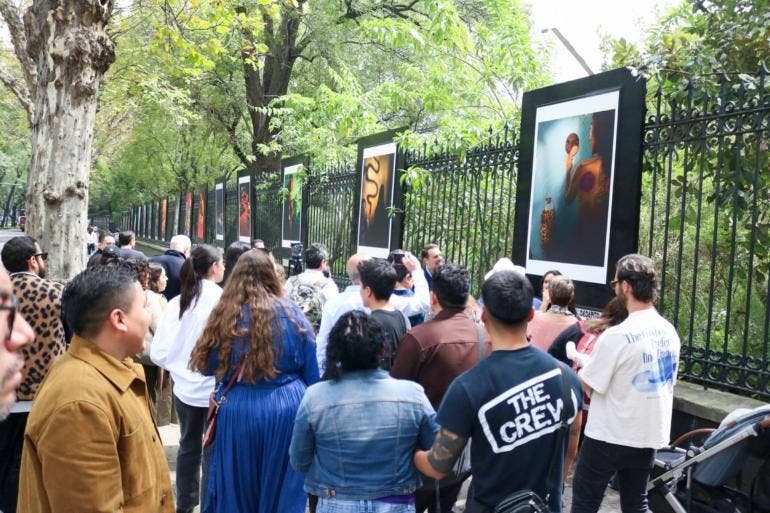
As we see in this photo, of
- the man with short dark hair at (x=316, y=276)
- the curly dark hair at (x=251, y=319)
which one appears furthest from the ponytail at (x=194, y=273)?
the man with short dark hair at (x=316, y=276)

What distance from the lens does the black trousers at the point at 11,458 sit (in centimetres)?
415

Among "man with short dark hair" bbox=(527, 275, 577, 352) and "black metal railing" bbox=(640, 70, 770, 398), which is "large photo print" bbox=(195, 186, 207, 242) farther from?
"man with short dark hair" bbox=(527, 275, 577, 352)

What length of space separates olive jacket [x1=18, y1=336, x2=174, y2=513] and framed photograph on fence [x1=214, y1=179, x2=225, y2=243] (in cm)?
1741

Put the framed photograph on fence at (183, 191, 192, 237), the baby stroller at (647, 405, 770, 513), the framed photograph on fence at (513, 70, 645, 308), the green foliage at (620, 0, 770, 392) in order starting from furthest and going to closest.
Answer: the framed photograph on fence at (183, 191, 192, 237)
the framed photograph on fence at (513, 70, 645, 308)
the green foliage at (620, 0, 770, 392)
the baby stroller at (647, 405, 770, 513)

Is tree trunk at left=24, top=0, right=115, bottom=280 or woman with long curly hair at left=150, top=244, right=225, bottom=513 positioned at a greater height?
tree trunk at left=24, top=0, right=115, bottom=280

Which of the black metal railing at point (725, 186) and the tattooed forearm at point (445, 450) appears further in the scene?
the black metal railing at point (725, 186)

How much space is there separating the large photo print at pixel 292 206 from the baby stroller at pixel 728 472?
10227mm

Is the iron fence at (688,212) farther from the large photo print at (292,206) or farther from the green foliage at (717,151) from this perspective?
the large photo print at (292,206)

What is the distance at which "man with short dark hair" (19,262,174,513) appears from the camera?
2.21m

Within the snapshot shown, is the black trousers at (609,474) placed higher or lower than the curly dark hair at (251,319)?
lower

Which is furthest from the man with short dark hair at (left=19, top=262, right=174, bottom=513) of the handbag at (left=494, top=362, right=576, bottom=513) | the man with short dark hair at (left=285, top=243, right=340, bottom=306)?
the man with short dark hair at (left=285, top=243, right=340, bottom=306)

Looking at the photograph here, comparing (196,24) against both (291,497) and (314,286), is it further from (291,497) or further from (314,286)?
(291,497)

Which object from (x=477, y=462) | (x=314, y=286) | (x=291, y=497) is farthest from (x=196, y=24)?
(x=477, y=462)

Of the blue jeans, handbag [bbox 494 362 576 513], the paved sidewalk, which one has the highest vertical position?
handbag [bbox 494 362 576 513]
